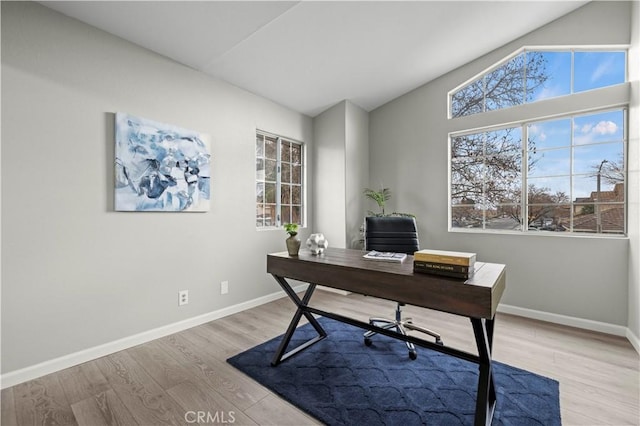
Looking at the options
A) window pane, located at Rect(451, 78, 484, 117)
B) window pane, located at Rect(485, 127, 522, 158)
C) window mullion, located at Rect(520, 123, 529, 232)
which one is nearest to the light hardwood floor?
window mullion, located at Rect(520, 123, 529, 232)

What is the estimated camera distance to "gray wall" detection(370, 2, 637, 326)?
2695mm

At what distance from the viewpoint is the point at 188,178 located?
2.73m

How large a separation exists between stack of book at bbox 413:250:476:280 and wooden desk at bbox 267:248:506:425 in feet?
0.14

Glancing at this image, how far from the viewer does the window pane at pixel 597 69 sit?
8.93ft

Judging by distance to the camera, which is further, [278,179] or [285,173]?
[285,173]

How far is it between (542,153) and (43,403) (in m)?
4.63

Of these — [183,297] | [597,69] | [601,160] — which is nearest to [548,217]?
[601,160]

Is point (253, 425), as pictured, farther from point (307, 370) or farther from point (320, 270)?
point (320, 270)

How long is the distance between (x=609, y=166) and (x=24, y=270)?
4.90 m

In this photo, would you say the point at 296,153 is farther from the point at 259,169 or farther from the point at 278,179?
the point at 259,169

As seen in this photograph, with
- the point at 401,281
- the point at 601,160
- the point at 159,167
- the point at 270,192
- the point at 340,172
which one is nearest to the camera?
the point at 401,281

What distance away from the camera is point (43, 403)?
1.68m

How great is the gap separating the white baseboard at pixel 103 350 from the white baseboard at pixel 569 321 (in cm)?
301

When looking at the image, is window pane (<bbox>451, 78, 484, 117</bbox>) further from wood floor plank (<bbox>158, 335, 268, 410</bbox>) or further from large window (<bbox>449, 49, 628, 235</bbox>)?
wood floor plank (<bbox>158, 335, 268, 410</bbox>)
